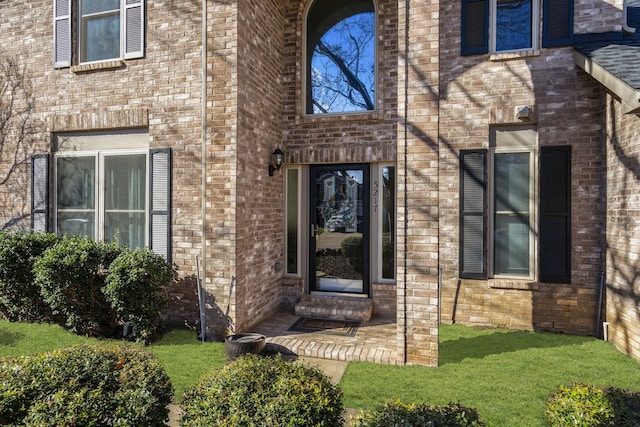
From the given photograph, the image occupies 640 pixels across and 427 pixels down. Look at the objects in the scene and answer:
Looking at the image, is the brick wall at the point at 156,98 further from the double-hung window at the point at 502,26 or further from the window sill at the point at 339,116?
the double-hung window at the point at 502,26

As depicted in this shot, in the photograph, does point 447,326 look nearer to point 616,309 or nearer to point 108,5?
point 616,309

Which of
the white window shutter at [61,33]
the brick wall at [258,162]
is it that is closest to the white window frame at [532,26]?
the brick wall at [258,162]

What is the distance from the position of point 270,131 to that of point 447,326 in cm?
416

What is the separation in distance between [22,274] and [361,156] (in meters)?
5.48

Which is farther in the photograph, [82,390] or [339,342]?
[339,342]

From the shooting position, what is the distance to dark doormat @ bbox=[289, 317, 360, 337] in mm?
5047

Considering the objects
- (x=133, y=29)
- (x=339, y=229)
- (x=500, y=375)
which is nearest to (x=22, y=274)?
(x=133, y=29)

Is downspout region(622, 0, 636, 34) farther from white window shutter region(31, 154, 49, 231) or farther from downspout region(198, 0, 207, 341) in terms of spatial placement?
white window shutter region(31, 154, 49, 231)

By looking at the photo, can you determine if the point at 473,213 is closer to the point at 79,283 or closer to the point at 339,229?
the point at 339,229

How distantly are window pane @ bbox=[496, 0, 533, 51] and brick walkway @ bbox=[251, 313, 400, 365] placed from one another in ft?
15.0

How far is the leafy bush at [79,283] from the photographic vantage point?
4.64 meters

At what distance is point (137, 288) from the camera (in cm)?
454

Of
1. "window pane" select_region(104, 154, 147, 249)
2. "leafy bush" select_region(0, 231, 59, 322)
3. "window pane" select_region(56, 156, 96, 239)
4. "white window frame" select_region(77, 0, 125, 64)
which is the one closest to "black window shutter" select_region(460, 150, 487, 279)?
"window pane" select_region(104, 154, 147, 249)

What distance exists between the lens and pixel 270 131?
19.0ft
